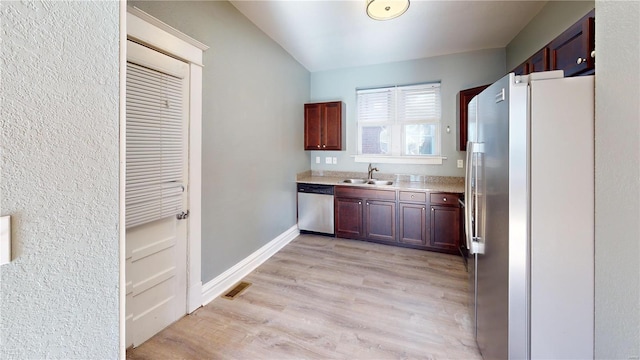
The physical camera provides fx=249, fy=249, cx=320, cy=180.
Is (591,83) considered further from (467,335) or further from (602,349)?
(467,335)

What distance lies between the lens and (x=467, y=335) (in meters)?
1.84

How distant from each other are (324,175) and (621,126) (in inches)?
147

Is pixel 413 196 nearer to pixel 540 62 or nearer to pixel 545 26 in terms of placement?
pixel 540 62

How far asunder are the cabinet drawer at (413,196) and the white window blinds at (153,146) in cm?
273

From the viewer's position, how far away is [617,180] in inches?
37.7

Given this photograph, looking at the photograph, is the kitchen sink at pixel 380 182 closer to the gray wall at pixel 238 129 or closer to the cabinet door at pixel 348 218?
the cabinet door at pixel 348 218

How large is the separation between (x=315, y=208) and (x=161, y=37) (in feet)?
9.32

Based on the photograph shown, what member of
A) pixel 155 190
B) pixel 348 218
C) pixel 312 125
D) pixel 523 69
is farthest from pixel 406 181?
pixel 155 190

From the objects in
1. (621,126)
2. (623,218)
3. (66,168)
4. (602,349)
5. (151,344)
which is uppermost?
(621,126)

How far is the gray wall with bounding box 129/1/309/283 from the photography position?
219cm

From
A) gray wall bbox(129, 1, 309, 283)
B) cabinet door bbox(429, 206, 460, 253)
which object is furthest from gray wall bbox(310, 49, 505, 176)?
Answer: gray wall bbox(129, 1, 309, 283)

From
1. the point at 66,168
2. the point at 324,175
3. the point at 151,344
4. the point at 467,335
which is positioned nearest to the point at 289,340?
the point at 151,344

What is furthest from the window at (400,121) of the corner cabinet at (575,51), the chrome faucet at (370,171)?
the corner cabinet at (575,51)

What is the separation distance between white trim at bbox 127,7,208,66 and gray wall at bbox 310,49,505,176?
8.68 ft
